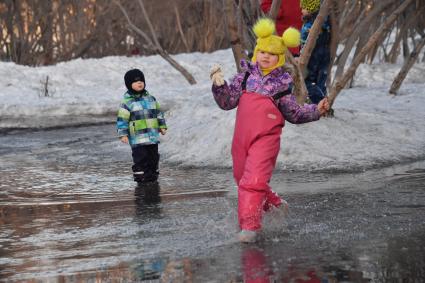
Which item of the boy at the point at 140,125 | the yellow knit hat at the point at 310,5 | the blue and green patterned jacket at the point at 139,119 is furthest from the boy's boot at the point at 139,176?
the yellow knit hat at the point at 310,5

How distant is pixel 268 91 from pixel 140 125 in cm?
303

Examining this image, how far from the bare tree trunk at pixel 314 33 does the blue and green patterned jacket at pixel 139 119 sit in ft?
6.39

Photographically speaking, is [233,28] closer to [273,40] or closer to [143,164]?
[143,164]

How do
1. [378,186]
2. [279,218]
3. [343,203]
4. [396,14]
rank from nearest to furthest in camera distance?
[279,218] → [343,203] → [378,186] → [396,14]

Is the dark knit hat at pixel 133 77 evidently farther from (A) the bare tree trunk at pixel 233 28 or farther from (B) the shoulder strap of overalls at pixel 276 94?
(B) the shoulder strap of overalls at pixel 276 94

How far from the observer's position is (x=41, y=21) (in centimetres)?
2500

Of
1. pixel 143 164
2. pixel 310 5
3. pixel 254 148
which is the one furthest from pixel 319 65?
pixel 254 148

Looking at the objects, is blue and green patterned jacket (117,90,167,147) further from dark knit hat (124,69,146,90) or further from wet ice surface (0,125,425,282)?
wet ice surface (0,125,425,282)

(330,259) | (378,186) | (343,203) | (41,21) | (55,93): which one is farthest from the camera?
(41,21)

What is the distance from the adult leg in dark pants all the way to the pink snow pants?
2.76 m

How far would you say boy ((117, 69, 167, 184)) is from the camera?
31.2ft

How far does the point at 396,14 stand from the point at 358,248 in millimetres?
6363

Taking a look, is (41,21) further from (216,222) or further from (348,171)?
(216,222)

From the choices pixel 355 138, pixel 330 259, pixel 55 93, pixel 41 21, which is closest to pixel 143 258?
pixel 330 259
